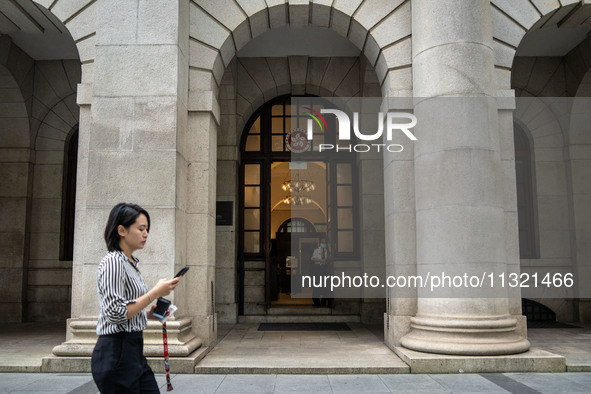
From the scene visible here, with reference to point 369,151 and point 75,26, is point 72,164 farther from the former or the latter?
point 369,151

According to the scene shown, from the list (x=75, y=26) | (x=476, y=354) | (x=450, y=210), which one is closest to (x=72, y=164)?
(x=75, y=26)

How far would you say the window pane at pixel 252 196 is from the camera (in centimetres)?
1444

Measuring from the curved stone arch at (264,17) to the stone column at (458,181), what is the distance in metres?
0.52

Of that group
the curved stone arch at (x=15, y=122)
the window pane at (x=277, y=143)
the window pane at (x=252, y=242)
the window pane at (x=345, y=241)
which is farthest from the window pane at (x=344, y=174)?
the curved stone arch at (x=15, y=122)

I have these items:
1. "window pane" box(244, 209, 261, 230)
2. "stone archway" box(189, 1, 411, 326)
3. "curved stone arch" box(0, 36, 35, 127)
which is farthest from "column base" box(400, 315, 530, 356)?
"curved stone arch" box(0, 36, 35, 127)

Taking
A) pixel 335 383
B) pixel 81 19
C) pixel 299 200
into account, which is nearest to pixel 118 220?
pixel 335 383

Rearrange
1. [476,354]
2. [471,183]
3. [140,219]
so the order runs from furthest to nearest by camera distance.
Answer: [471,183], [476,354], [140,219]

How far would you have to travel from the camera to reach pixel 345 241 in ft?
46.6

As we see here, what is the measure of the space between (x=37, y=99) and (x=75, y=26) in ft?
18.8

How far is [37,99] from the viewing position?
46.2ft

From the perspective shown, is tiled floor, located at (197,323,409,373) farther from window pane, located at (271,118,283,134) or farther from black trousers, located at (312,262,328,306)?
window pane, located at (271,118,283,134)

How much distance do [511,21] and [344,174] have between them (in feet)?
20.4

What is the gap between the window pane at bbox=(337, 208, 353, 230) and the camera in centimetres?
1431

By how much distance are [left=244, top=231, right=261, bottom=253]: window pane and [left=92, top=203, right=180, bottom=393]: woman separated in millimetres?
10443
